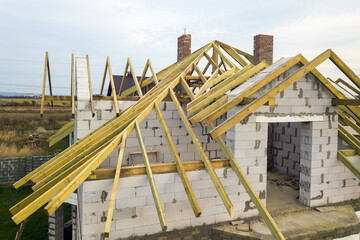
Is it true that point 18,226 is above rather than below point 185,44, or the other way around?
below

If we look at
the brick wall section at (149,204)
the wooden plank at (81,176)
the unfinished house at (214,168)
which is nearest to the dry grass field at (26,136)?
Answer: the unfinished house at (214,168)

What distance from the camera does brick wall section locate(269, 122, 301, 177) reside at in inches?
404

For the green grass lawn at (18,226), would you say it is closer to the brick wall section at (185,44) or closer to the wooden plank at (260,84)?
the wooden plank at (260,84)

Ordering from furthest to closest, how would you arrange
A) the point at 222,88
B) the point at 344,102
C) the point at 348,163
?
the point at 348,163, the point at 344,102, the point at 222,88

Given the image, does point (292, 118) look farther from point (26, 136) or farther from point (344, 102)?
point (26, 136)

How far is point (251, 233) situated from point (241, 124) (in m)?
2.61

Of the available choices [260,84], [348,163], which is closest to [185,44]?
[260,84]

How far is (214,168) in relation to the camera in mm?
6395

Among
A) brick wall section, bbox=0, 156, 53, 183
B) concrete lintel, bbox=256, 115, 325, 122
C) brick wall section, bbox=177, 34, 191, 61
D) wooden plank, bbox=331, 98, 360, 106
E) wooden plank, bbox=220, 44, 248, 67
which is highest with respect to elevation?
brick wall section, bbox=177, 34, 191, 61

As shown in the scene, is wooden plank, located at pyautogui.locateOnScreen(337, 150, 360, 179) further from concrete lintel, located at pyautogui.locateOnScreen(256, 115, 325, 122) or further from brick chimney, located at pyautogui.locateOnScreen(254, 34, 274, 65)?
brick chimney, located at pyautogui.locateOnScreen(254, 34, 274, 65)

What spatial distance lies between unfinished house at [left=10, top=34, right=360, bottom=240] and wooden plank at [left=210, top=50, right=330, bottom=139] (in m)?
0.02

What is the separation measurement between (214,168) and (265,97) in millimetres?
2068

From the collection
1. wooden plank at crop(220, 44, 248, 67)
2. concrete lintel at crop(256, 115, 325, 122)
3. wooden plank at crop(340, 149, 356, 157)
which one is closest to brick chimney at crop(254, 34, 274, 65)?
wooden plank at crop(220, 44, 248, 67)

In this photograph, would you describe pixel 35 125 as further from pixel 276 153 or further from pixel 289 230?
pixel 289 230
